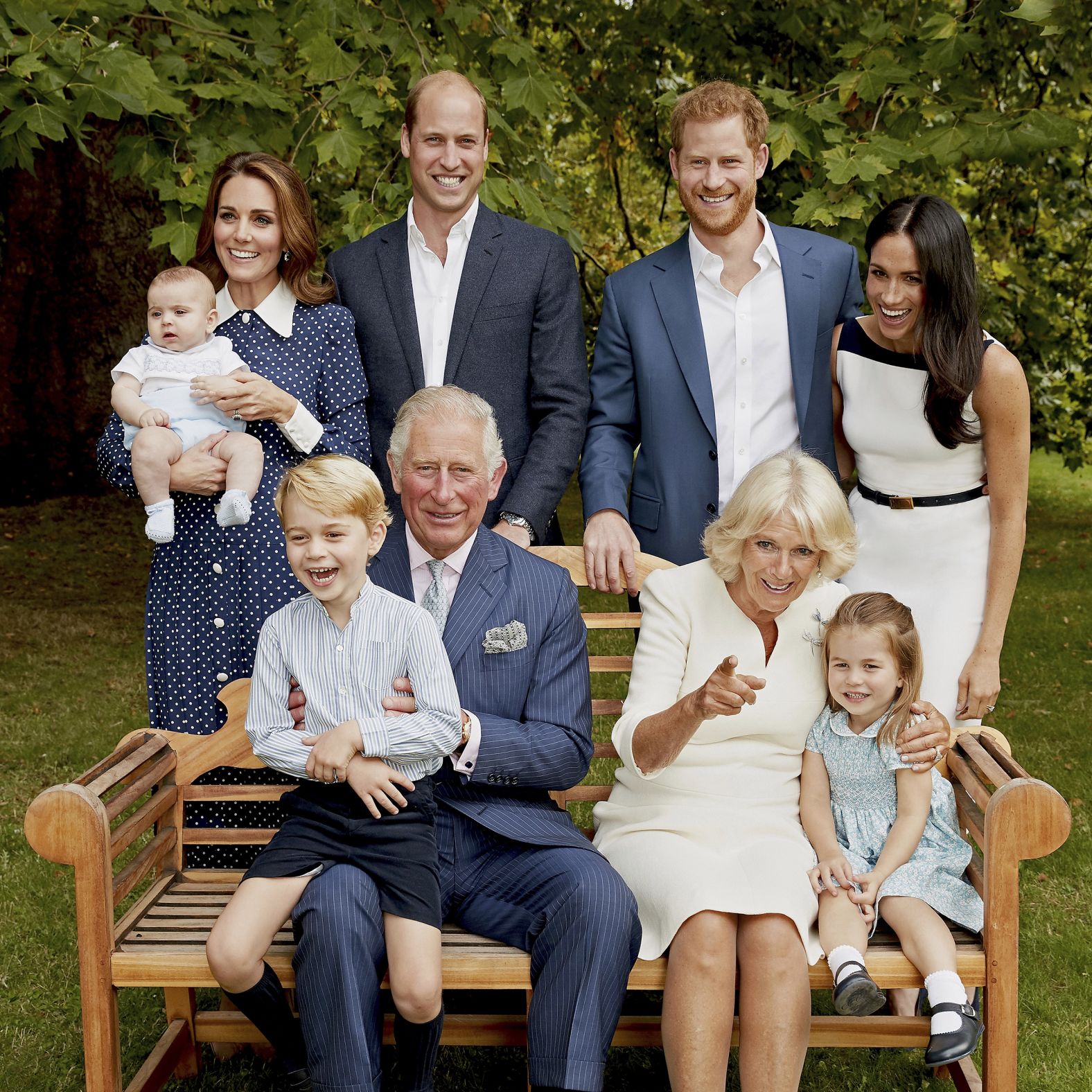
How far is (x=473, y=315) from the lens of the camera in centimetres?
381

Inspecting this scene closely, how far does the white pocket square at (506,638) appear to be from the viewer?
319 centimetres

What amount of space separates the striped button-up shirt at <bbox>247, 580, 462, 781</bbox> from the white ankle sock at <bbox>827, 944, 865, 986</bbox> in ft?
3.10

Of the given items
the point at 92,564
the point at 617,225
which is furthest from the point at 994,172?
the point at 92,564

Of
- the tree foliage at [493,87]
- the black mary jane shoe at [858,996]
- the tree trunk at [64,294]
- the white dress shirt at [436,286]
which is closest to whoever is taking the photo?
the black mary jane shoe at [858,996]

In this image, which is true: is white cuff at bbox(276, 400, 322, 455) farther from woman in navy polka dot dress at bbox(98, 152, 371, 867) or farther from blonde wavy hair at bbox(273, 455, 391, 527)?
blonde wavy hair at bbox(273, 455, 391, 527)

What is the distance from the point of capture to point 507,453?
3861 mm

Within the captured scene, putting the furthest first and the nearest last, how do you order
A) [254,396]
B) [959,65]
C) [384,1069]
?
[959,65] < [384,1069] < [254,396]

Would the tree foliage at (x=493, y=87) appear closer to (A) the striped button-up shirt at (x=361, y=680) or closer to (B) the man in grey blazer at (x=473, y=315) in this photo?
(B) the man in grey blazer at (x=473, y=315)

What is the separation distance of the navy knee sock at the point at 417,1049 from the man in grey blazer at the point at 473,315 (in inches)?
54.9

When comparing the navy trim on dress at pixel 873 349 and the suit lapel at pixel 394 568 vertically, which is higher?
the navy trim on dress at pixel 873 349

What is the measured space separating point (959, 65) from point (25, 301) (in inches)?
328

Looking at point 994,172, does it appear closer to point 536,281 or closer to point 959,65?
point 959,65

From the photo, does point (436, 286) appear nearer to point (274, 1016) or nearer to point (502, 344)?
point (502, 344)

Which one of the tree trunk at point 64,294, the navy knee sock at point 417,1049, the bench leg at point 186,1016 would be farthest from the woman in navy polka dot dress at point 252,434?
the tree trunk at point 64,294
